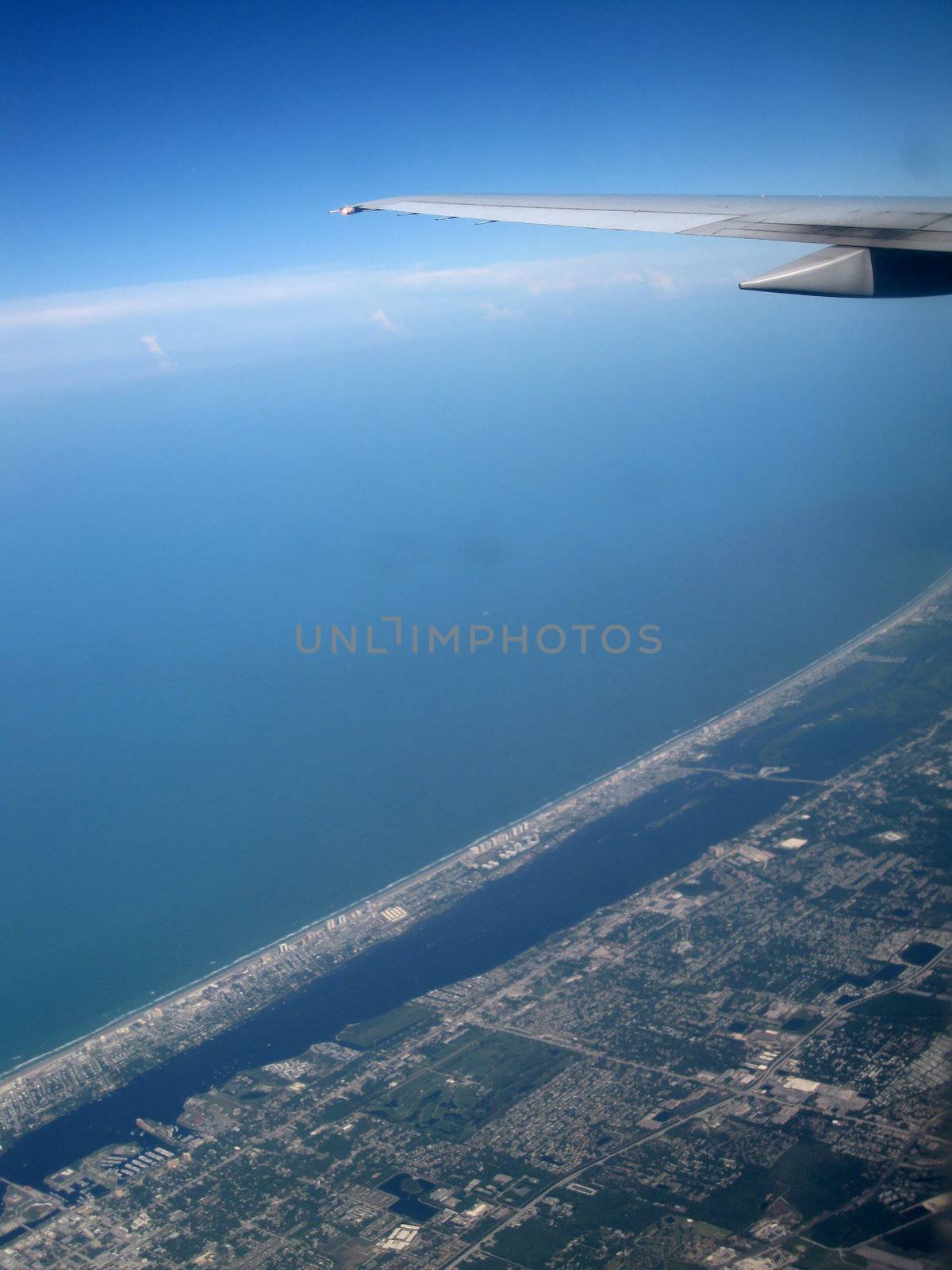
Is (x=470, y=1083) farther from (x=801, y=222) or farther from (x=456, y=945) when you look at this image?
(x=801, y=222)

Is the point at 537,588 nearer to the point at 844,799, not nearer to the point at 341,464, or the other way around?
the point at 844,799

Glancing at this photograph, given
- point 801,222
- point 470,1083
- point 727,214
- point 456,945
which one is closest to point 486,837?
point 456,945

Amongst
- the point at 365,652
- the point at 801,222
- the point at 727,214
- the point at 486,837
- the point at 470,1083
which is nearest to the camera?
the point at 801,222

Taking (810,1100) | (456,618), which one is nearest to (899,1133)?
(810,1100)

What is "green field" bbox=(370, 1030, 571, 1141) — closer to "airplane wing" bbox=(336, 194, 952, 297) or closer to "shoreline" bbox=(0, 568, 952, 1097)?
"shoreline" bbox=(0, 568, 952, 1097)

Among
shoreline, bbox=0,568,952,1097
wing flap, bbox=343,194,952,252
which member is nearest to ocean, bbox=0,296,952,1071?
shoreline, bbox=0,568,952,1097

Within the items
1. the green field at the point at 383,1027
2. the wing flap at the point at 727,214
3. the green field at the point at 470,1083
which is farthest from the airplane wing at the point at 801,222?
the green field at the point at 383,1027
